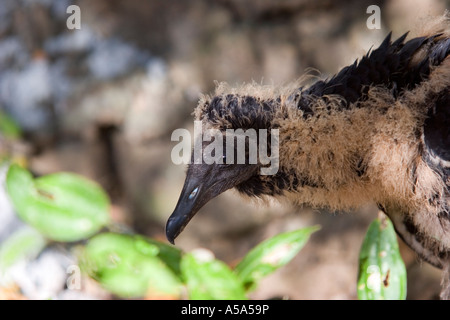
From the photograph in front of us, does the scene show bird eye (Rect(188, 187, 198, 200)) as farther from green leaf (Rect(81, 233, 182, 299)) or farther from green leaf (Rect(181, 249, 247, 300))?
green leaf (Rect(81, 233, 182, 299))

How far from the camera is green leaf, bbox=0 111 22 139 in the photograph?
3.29 meters

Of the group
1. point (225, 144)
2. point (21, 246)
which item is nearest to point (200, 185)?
point (225, 144)

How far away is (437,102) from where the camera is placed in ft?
4.90

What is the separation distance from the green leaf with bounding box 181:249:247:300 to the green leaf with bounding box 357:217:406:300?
43 centimetres

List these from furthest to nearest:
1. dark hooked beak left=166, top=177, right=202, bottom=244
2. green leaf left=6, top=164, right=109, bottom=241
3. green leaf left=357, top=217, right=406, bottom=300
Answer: green leaf left=6, top=164, right=109, bottom=241 → green leaf left=357, top=217, right=406, bottom=300 → dark hooked beak left=166, top=177, right=202, bottom=244

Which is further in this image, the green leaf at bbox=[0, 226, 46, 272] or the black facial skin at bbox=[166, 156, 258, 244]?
the green leaf at bbox=[0, 226, 46, 272]

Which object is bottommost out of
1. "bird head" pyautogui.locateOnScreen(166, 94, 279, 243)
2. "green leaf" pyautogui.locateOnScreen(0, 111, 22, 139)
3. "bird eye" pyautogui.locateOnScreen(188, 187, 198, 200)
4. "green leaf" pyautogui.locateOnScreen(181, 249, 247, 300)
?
"green leaf" pyautogui.locateOnScreen(181, 249, 247, 300)

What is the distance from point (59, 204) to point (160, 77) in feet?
4.60

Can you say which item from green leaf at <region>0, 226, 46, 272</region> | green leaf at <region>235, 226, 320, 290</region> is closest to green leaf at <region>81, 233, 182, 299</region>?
green leaf at <region>235, 226, 320, 290</region>

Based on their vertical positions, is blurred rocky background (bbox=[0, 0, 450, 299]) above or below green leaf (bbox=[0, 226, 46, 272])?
above

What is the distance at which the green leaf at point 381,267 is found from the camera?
1767 millimetres

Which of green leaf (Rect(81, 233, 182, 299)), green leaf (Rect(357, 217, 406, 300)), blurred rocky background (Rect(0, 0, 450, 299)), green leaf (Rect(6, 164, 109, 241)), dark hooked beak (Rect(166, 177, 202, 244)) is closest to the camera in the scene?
dark hooked beak (Rect(166, 177, 202, 244))

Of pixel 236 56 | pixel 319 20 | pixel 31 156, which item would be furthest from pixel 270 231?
pixel 31 156

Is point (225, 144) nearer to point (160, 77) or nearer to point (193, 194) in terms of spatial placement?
point (193, 194)
